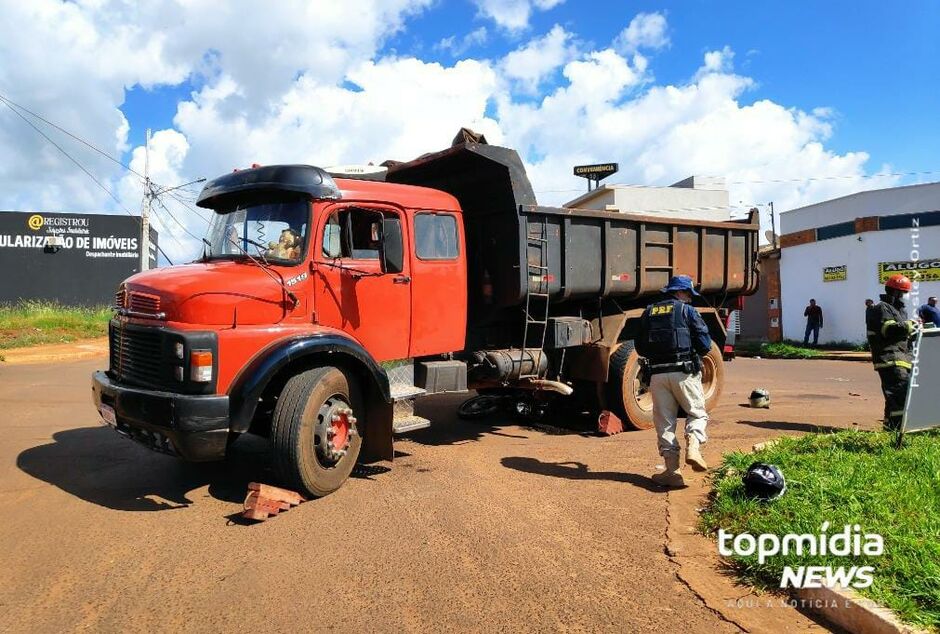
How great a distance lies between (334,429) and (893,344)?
5.67m

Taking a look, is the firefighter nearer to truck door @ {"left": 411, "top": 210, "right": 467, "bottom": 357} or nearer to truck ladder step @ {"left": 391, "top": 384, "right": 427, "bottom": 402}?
truck door @ {"left": 411, "top": 210, "right": 467, "bottom": 357}

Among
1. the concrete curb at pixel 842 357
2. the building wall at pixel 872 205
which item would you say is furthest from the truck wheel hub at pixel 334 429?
the building wall at pixel 872 205

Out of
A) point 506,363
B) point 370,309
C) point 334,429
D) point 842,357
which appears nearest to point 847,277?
point 842,357

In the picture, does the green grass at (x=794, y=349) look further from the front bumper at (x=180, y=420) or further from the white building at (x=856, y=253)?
the front bumper at (x=180, y=420)

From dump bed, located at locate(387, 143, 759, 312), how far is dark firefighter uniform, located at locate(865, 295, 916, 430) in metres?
2.31

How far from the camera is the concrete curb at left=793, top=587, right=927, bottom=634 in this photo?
2.82 meters

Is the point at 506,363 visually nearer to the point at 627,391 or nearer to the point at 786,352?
the point at 627,391

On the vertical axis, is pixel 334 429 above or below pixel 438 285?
below

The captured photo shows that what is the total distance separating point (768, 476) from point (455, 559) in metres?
2.21

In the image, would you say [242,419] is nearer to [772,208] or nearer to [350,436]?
[350,436]

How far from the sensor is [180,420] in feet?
14.4

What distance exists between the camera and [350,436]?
5.25 m

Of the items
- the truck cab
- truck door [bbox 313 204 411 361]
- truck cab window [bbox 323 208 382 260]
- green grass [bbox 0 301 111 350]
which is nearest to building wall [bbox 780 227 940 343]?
the truck cab

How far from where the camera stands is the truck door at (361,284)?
5387 mm
